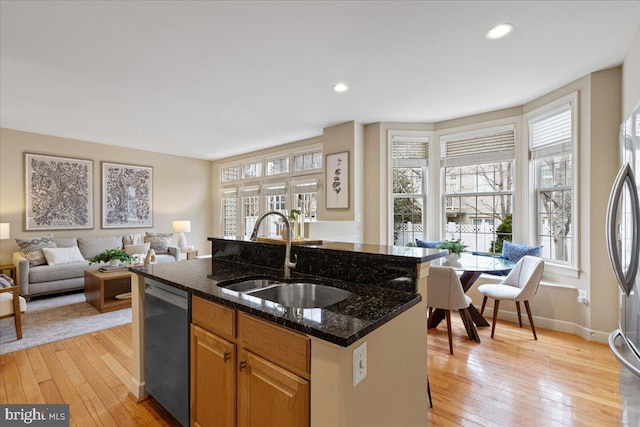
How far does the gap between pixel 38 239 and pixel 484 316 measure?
6.70 meters

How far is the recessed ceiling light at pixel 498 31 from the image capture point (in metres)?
2.22

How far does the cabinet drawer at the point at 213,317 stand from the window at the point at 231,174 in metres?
5.76

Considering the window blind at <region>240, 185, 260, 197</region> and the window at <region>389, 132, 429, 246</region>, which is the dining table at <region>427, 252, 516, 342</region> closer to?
the window at <region>389, 132, 429, 246</region>

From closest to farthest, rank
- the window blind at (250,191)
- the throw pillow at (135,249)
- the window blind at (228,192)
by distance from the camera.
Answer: the throw pillow at (135,249), the window blind at (250,191), the window blind at (228,192)

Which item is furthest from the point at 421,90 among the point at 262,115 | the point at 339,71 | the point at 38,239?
the point at 38,239

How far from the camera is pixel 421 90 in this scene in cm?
335

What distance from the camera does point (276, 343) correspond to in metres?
1.21

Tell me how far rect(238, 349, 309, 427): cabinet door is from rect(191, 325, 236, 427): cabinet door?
0.22ft

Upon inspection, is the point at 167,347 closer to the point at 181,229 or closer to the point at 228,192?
the point at 181,229

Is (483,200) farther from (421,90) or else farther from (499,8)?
(499,8)

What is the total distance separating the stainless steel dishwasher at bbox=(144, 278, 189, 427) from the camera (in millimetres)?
1727

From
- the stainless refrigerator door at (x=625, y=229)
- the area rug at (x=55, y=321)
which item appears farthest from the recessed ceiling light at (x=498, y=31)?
the area rug at (x=55, y=321)

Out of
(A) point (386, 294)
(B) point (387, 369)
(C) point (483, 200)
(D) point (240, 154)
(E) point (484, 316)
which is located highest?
(D) point (240, 154)

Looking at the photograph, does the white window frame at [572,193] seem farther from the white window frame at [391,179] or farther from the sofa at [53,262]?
the sofa at [53,262]
